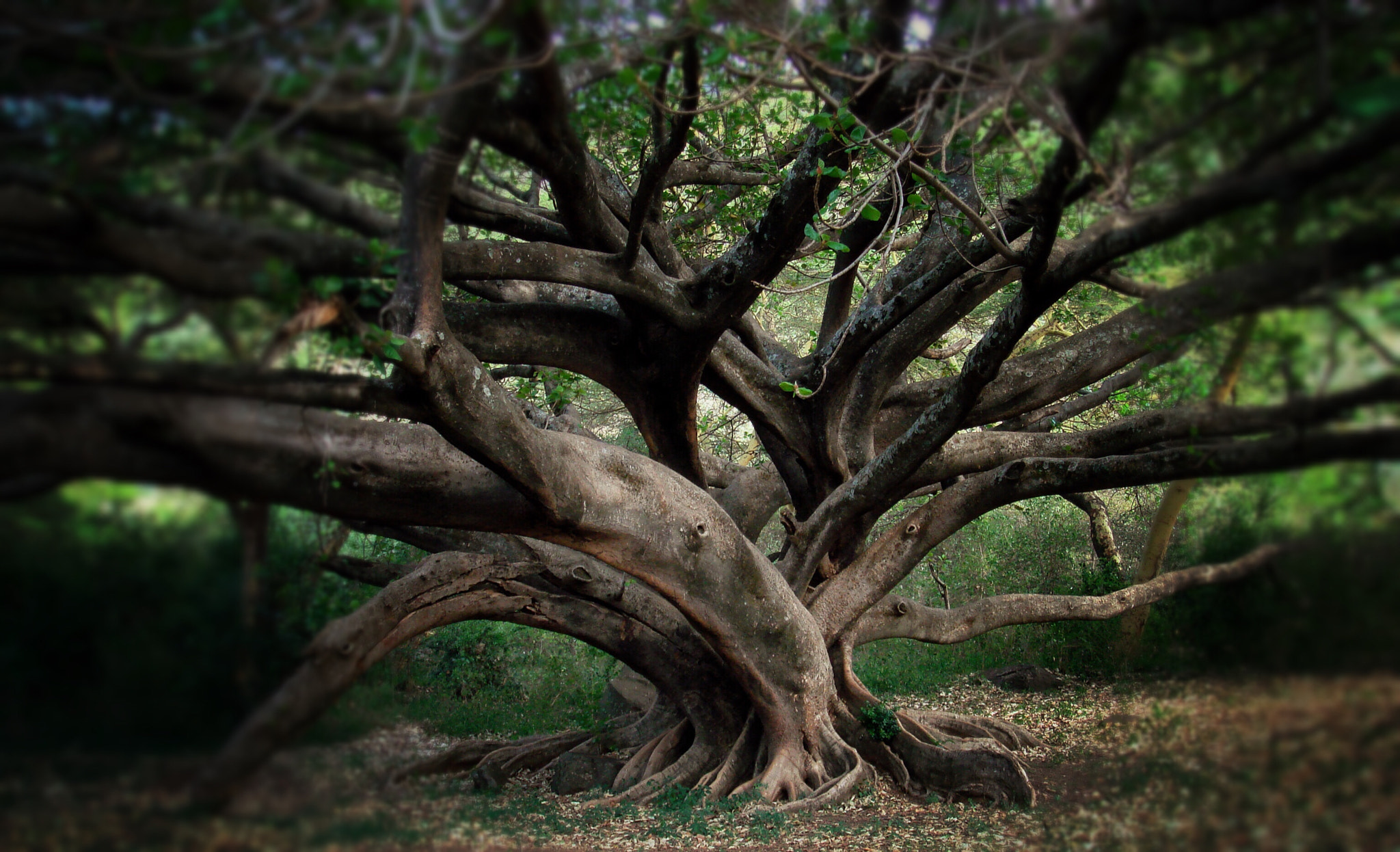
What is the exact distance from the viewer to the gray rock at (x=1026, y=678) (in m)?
10.2

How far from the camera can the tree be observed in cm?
178

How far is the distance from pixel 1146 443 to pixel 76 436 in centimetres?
591

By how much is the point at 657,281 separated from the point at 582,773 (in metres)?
4.26

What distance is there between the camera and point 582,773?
273 inches

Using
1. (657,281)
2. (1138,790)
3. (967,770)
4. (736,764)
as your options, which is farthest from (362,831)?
(967,770)

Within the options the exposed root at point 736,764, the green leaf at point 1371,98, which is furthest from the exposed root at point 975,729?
the green leaf at point 1371,98

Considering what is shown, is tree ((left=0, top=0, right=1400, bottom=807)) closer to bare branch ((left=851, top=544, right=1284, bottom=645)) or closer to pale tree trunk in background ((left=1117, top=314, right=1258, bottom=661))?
bare branch ((left=851, top=544, right=1284, bottom=645))

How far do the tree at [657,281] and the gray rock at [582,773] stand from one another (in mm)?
324

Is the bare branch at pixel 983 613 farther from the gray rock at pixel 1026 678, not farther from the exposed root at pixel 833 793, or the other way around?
the gray rock at pixel 1026 678

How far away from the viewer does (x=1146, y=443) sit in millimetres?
5715

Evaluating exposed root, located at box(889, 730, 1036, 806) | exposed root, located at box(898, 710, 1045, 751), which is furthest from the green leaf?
exposed root, located at box(898, 710, 1045, 751)

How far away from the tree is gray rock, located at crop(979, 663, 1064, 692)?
114 inches

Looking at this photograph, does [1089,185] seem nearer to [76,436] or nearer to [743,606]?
[76,436]

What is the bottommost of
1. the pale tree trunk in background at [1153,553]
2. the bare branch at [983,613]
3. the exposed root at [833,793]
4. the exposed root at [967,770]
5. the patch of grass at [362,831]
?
the patch of grass at [362,831]
